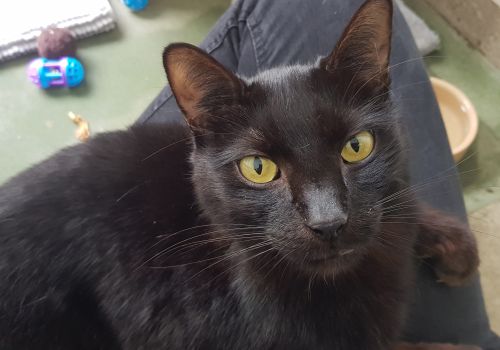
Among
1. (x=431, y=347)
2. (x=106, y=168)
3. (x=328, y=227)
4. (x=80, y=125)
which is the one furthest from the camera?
(x=80, y=125)

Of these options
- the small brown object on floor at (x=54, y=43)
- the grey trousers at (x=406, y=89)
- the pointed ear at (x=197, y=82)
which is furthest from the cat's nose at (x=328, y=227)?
the small brown object on floor at (x=54, y=43)

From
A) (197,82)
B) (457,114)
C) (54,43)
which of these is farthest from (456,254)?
(54,43)

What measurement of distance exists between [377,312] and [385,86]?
339 mm

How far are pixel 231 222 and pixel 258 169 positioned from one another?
9 cm

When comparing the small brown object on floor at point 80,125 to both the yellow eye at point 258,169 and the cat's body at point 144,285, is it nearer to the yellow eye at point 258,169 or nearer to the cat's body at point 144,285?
the cat's body at point 144,285

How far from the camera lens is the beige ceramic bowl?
65.8 inches

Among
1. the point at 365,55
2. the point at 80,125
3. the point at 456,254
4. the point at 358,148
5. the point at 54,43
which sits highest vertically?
the point at 54,43

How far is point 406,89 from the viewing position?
115cm

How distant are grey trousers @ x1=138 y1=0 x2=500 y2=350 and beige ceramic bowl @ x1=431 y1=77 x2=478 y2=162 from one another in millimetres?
535

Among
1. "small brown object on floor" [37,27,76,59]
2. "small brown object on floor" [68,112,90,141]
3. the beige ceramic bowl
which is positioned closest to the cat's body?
"small brown object on floor" [68,112,90,141]

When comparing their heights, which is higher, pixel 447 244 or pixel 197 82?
pixel 197 82

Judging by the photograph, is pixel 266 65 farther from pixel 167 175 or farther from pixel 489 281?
pixel 489 281

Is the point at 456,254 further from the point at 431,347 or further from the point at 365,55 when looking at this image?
the point at 365,55

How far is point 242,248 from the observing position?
2.54 feet
